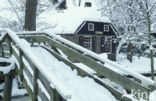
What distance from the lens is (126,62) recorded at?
26922 millimetres

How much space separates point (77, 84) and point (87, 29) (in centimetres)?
2160

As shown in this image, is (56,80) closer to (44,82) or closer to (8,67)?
(44,82)

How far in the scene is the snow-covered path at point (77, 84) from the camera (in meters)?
5.24

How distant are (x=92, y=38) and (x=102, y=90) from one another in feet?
73.8

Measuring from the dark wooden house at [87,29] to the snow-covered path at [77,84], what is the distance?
19028mm

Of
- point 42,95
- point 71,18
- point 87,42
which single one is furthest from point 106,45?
point 42,95

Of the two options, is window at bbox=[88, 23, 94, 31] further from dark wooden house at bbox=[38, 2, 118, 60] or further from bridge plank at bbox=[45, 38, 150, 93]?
bridge plank at bbox=[45, 38, 150, 93]

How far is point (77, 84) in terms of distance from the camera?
5.89 m

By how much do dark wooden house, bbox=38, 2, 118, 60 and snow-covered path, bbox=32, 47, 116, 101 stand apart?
19028mm

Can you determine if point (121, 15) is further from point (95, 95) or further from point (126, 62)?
point (95, 95)

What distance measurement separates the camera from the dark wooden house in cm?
2656

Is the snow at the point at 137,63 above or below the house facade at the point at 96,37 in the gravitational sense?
below

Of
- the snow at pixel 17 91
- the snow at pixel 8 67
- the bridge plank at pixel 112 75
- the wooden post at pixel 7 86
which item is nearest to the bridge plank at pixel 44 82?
the bridge plank at pixel 112 75

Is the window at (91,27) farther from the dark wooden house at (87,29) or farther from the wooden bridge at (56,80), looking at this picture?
the wooden bridge at (56,80)
